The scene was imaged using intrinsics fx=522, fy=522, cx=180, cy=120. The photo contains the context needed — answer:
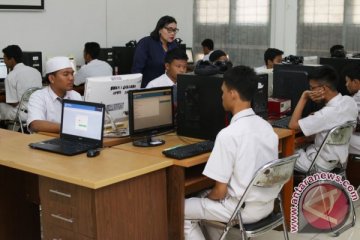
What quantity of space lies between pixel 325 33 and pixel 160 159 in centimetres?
541

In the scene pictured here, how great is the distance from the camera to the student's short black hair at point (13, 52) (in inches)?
234

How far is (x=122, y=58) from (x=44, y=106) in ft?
12.5

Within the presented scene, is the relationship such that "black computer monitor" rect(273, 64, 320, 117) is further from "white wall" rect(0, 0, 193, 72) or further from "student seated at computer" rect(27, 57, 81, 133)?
"white wall" rect(0, 0, 193, 72)

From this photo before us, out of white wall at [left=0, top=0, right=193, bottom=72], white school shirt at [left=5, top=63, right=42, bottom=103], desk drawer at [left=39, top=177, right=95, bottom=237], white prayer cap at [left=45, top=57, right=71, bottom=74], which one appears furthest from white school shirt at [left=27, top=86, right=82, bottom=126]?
white wall at [left=0, top=0, right=193, bottom=72]

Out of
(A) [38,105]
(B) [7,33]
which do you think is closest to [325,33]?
(B) [7,33]

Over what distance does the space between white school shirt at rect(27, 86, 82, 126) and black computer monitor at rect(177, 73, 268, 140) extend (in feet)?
2.47

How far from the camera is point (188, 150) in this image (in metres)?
2.84

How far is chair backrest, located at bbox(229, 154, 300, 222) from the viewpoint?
8.00ft

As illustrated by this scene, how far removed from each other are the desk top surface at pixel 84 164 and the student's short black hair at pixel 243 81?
0.50 metres

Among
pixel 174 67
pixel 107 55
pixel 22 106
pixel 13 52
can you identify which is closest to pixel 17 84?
pixel 22 106

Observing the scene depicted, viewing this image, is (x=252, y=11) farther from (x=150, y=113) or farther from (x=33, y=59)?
(x=150, y=113)

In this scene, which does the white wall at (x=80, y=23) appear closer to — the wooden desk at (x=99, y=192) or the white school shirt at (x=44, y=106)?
the white school shirt at (x=44, y=106)

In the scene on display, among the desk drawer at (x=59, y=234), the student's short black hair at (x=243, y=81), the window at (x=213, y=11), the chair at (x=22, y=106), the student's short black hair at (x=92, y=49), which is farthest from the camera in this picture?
the window at (x=213, y=11)

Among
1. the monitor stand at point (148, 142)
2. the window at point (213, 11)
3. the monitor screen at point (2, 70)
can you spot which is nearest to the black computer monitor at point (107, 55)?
the monitor screen at point (2, 70)
